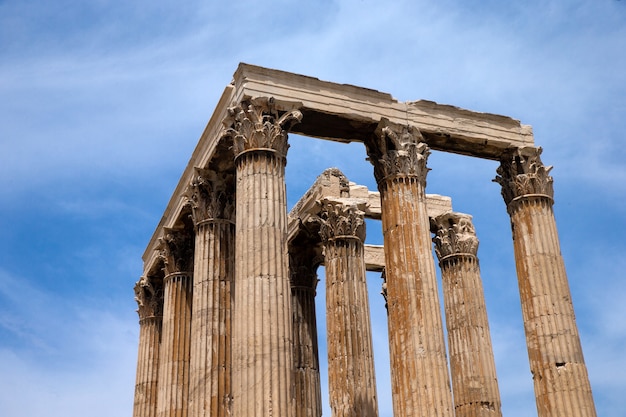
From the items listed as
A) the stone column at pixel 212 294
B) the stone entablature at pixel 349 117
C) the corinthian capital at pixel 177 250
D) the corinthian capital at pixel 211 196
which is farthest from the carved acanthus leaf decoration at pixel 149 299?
the corinthian capital at pixel 211 196

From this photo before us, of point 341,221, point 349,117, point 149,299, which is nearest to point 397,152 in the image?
point 349,117

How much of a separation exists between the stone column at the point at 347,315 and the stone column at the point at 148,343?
739 cm

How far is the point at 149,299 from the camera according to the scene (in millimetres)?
31016

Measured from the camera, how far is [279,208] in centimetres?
1961

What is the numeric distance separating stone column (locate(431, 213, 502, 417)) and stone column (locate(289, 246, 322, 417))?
17.2ft

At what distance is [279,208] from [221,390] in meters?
5.70

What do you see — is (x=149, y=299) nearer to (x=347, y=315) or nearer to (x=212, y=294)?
(x=347, y=315)

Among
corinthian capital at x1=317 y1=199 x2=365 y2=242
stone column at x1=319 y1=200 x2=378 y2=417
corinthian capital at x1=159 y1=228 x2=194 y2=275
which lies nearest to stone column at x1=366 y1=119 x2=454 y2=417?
corinthian capital at x1=317 y1=199 x2=365 y2=242

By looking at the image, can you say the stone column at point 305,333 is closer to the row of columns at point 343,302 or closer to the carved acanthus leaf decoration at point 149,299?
the row of columns at point 343,302

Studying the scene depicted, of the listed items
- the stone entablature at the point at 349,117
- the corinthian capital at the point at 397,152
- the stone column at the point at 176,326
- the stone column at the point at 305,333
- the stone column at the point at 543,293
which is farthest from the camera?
the stone column at the point at 305,333

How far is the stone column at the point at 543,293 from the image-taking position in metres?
21.4

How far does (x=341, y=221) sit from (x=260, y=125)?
27.3 feet

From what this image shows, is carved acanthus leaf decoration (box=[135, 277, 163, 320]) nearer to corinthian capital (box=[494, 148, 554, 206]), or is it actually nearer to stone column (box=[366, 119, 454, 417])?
stone column (box=[366, 119, 454, 417])

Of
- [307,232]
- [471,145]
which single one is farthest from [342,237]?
[471,145]
